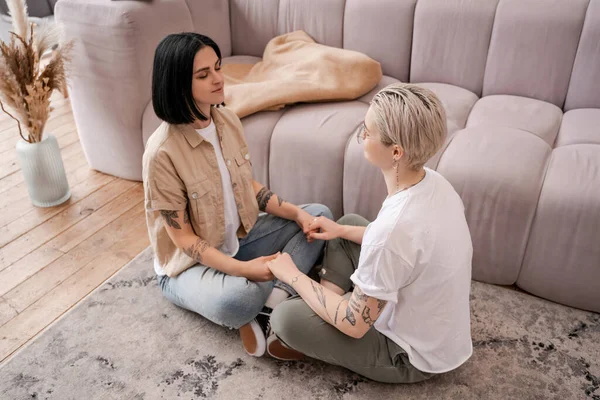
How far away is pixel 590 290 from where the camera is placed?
1.59 m

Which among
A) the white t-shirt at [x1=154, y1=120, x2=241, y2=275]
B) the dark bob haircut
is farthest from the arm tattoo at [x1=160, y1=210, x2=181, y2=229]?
the dark bob haircut

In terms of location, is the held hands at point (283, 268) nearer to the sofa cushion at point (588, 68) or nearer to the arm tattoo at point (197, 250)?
the arm tattoo at point (197, 250)

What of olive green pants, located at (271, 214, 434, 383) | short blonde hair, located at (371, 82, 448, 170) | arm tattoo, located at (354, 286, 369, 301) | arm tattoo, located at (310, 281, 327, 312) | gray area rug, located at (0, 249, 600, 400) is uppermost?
short blonde hair, located at (371, 82, 448, 170)

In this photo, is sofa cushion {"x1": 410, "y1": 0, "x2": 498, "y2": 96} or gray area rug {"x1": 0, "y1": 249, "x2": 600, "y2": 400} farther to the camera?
sofa cushion {"x1": 410, "y1": 0, "x2": 498, "y2": 96}

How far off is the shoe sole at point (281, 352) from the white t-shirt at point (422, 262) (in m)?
0.34

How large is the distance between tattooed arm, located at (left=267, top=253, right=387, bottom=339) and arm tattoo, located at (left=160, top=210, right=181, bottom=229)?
271 millimetres

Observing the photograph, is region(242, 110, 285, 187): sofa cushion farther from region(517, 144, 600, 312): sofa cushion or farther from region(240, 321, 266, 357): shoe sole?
region(517, 144, 600, 312): sofa cushion

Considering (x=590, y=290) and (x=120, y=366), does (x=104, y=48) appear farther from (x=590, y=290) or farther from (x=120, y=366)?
(x=590, y=290)

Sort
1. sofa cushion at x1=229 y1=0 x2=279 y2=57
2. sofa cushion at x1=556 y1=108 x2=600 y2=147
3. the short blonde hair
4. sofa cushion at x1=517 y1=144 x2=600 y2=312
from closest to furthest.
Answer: the short blonde hair → sofa cushion at x1=517 y1=144 x2=600 y2=312 → sofa cushion at x1=556 y1=108 x2=600 y2=147 → sofa cushion at x1=229 y1=0 x2=279 y2=57

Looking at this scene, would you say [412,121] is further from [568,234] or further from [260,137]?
[260,137]

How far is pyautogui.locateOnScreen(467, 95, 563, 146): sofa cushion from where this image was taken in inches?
71.1

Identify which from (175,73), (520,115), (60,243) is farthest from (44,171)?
(520,115)

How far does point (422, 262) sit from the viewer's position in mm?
1101

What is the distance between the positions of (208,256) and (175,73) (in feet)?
1.61
